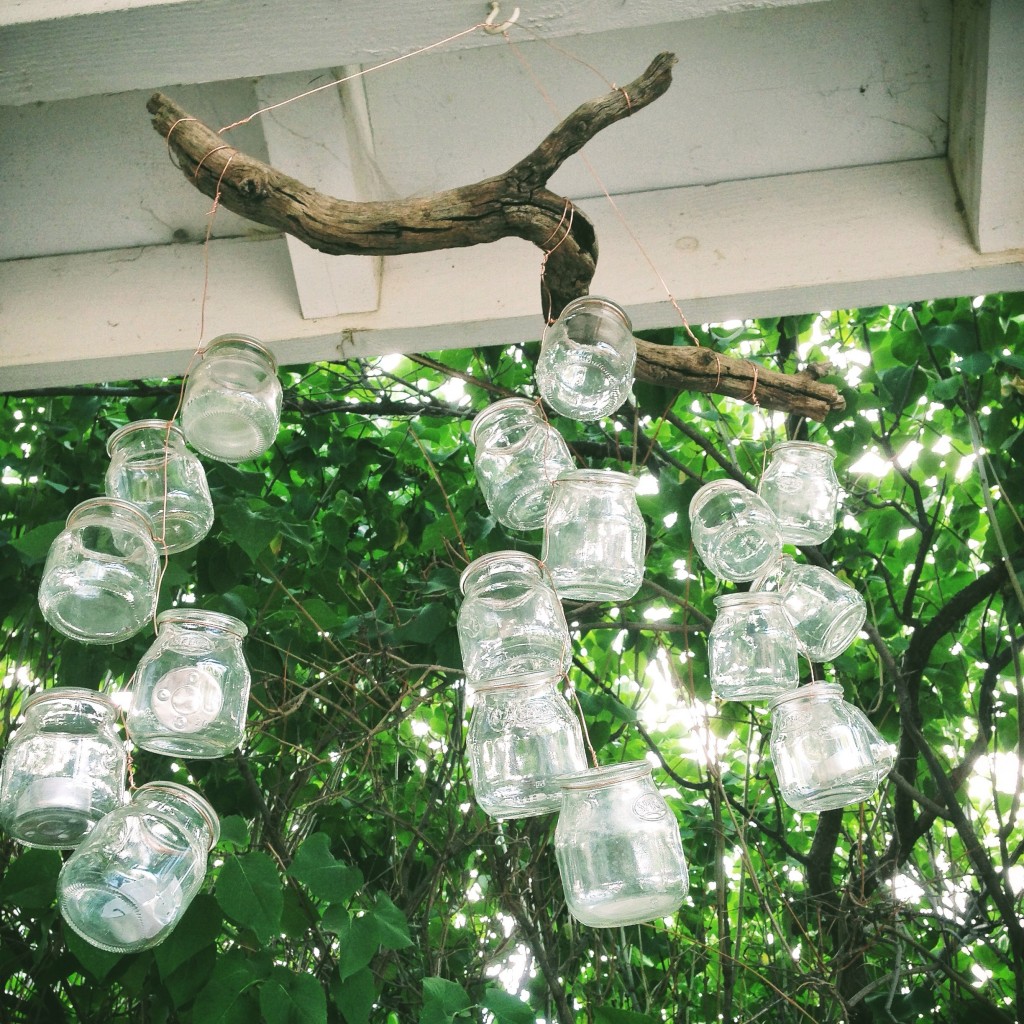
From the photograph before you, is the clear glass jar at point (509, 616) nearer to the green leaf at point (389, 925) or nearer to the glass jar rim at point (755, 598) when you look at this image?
the glass jar rim at point (755, 598)

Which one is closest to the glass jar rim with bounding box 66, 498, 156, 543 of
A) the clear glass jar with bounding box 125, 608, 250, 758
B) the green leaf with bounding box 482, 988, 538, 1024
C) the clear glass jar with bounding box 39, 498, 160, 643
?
the clear glass jar with bounding box 39, 498, 160, 643

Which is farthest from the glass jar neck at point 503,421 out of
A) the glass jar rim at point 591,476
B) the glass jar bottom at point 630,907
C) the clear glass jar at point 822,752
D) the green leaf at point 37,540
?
the green leaf at point 37,540

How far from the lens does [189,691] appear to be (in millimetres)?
1129

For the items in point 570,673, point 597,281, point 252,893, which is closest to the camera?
point 252,893

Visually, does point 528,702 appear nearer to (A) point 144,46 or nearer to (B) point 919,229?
(A) point 144,46

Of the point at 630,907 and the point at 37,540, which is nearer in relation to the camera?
the point at 630,907

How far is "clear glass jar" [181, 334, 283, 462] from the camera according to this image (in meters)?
1.27

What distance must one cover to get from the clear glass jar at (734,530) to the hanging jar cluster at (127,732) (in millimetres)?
593

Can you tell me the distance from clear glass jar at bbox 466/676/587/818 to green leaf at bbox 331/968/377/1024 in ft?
2.25

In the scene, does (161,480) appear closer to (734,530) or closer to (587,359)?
(587,359)

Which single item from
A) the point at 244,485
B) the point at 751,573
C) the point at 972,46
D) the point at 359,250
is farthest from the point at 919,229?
the point at 244,485

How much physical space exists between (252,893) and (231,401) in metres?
0.71

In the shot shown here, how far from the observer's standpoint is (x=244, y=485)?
6.93ft

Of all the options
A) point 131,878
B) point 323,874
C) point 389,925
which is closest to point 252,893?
point 323,874
